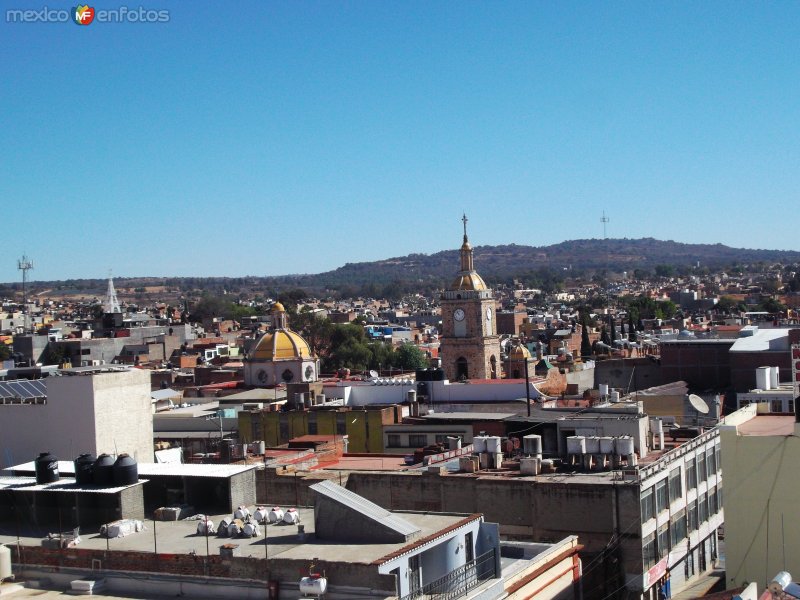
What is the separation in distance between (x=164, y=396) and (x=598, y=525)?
3510cm

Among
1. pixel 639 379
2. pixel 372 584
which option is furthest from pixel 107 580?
pixel 639 379

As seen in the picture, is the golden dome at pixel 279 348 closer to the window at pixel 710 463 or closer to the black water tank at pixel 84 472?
the window at pixel 710 463

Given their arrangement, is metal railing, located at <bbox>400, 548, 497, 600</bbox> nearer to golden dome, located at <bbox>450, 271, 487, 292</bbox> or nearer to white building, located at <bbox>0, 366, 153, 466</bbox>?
white building, located at <bbox>0, 366, 153, 466</bbox>

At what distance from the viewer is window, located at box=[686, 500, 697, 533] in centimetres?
2328

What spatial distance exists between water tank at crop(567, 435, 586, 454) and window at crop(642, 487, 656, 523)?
168cm

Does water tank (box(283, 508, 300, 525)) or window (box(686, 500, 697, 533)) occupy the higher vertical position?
water tank (box(283, 508, 300, 525))

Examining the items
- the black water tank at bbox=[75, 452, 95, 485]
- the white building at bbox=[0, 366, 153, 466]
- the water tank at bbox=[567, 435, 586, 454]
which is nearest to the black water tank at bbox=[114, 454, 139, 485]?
the black water tank at bbox=[75, 452, 95, 485]

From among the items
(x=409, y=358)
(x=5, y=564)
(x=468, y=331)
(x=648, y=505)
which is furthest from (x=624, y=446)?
(x=409, y=358)

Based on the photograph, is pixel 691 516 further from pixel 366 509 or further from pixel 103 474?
pixel 103 474

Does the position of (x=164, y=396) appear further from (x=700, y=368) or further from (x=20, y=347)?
(x=20, y=347)

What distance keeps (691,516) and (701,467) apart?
1.25m

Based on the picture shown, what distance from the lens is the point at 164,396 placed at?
52.8 m

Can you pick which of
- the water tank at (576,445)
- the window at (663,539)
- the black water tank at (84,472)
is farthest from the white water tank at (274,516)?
the window at (663,539)

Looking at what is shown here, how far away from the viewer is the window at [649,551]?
20.8m
